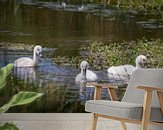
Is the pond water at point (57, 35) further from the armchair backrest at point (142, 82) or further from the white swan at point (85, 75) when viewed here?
the armchair backrest at point (142, 82)

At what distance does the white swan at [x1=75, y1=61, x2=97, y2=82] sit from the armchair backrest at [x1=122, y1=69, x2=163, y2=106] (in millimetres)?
985

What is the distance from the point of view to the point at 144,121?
11.0ft

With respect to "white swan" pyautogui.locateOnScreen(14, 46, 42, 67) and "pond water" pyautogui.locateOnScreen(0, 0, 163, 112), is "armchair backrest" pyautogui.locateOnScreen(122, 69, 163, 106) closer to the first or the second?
"pond water" pyautogui.locateOnScreen(0, 0, 163, 112)

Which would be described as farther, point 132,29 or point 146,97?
point 132,29

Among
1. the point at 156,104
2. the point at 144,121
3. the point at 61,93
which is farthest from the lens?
the point at 61,93

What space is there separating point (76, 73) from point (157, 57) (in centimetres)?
106

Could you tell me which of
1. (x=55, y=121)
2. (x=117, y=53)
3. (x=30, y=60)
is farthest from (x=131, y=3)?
(x=55, y=121)

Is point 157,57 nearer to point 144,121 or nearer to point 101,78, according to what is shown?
point 101,78

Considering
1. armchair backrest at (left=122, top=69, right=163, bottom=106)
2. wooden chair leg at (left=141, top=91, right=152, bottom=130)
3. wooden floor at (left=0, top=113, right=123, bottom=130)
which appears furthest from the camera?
wooden floor at (left=0, top=113, right=123, bottom=130)

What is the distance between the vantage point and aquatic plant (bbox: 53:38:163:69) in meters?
5.04

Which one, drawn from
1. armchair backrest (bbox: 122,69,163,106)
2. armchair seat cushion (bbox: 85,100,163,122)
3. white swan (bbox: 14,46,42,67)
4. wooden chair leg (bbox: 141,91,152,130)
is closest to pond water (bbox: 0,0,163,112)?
white swan (bbox: 14,46,42,67)

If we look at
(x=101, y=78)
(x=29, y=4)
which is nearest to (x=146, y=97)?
(x=101, y=78)

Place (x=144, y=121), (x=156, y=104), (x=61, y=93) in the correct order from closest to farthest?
(x=144, y=121) → (x=156, y=104) → (x=61, y=93)

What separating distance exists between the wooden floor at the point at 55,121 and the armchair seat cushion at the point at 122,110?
102 cm
